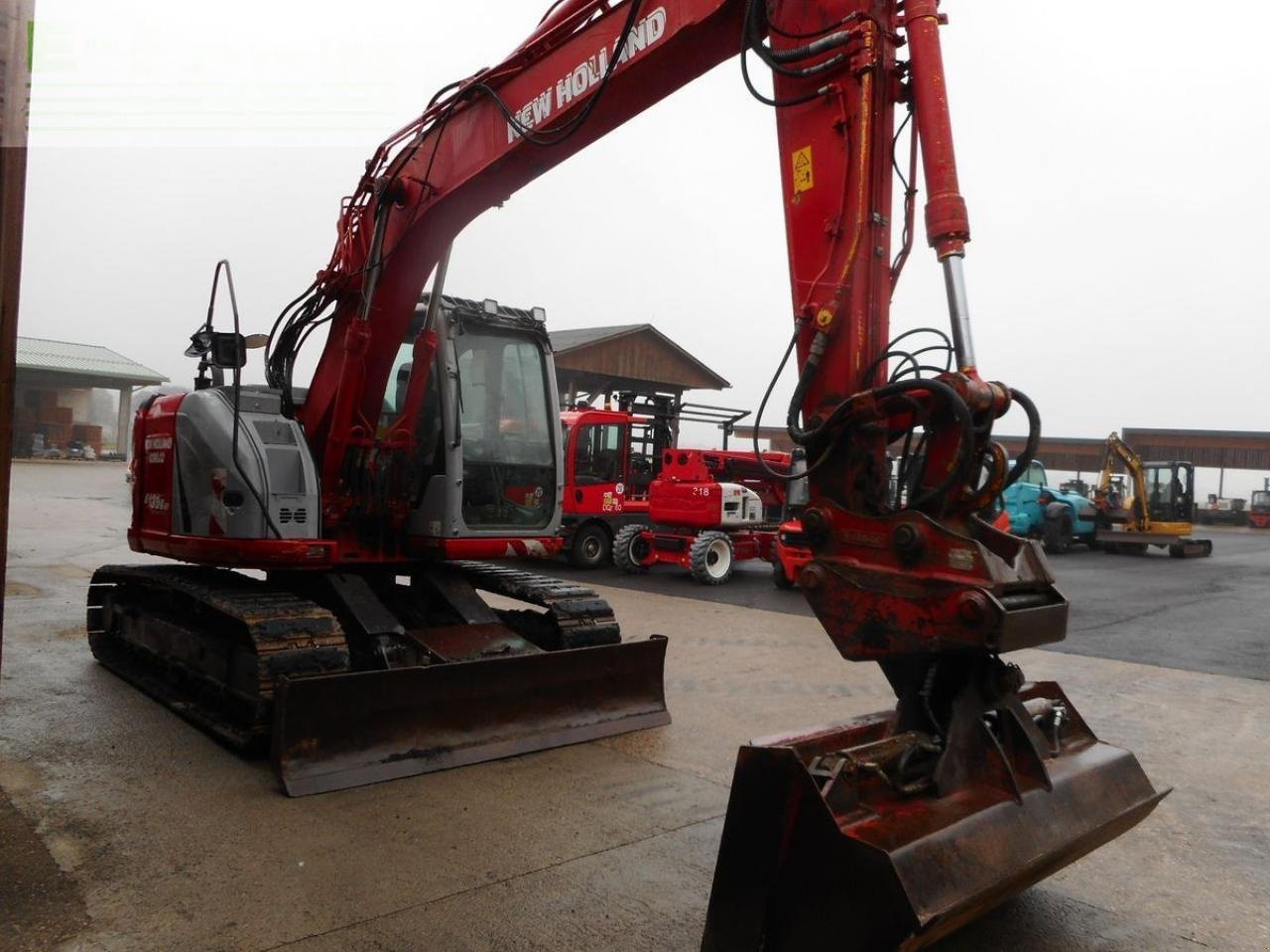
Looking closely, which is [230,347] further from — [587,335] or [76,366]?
[76,366]

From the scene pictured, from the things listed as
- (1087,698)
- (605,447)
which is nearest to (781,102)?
(1087,698)

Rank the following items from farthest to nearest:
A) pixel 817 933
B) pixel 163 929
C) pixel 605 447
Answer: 1. pixel 605 447
2. pixel 163 929
3. pixel 817 933

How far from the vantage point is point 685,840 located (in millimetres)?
3822

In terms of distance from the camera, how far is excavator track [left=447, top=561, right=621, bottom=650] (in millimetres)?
5789

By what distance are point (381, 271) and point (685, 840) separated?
3.46m

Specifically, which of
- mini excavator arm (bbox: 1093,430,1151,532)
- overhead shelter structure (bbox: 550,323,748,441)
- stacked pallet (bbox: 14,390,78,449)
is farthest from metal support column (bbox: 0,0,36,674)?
stacked pallet (bbox: 14,390,78,449)

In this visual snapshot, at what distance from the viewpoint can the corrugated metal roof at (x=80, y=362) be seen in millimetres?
40688

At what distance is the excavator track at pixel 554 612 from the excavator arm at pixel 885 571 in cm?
280

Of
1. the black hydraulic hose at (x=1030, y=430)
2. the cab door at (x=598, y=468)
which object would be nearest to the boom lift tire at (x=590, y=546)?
the cab door at (x=598, y=468)

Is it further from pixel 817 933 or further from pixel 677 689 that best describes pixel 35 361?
pixel 817 933

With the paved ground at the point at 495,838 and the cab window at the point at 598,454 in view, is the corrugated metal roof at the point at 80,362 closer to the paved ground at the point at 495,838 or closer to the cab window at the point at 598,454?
the cab window at the point at 598,454

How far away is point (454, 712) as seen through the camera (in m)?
4.67

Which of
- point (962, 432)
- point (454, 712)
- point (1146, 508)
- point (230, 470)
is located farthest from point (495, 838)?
point (1146, 508)

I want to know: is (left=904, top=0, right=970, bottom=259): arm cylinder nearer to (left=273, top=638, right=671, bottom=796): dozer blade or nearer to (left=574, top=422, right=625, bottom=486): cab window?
(left=273, top=638, right=671, bottom=796): dozer blade
